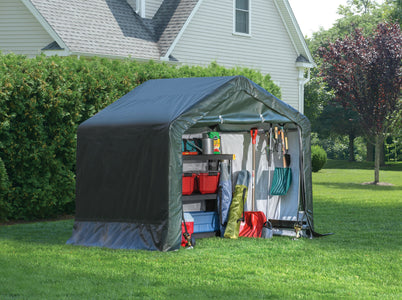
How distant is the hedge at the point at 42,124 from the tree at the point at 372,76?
41.8 ft

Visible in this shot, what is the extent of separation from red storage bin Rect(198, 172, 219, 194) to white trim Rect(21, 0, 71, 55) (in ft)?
27.8

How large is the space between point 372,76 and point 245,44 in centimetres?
452

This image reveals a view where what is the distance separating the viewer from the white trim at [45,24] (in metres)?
18.7

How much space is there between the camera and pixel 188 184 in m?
11.0

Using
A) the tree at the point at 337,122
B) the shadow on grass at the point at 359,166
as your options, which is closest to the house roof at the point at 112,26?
the shadow on grass at the point at 359,166

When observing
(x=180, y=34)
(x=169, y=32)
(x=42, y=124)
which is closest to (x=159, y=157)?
(x=42, y=124)

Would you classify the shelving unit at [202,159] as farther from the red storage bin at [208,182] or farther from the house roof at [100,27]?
the house roof at [100,27]

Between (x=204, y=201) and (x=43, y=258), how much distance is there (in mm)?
3521

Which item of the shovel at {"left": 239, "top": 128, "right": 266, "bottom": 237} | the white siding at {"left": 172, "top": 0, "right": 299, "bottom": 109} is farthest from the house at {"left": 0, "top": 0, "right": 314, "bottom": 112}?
the shovel at {"left": 239, "top": 128, "right": 266, "bottom": 237}

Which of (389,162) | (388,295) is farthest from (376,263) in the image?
(389,162)

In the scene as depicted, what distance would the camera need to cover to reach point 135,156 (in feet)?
32.6

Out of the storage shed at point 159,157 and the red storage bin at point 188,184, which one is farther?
the red storage bin at point 188,184

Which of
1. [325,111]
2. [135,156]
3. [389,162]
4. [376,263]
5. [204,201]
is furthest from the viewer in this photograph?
[389,162]

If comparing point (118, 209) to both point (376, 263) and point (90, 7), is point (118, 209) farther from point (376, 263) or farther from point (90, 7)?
point (90, 7)
